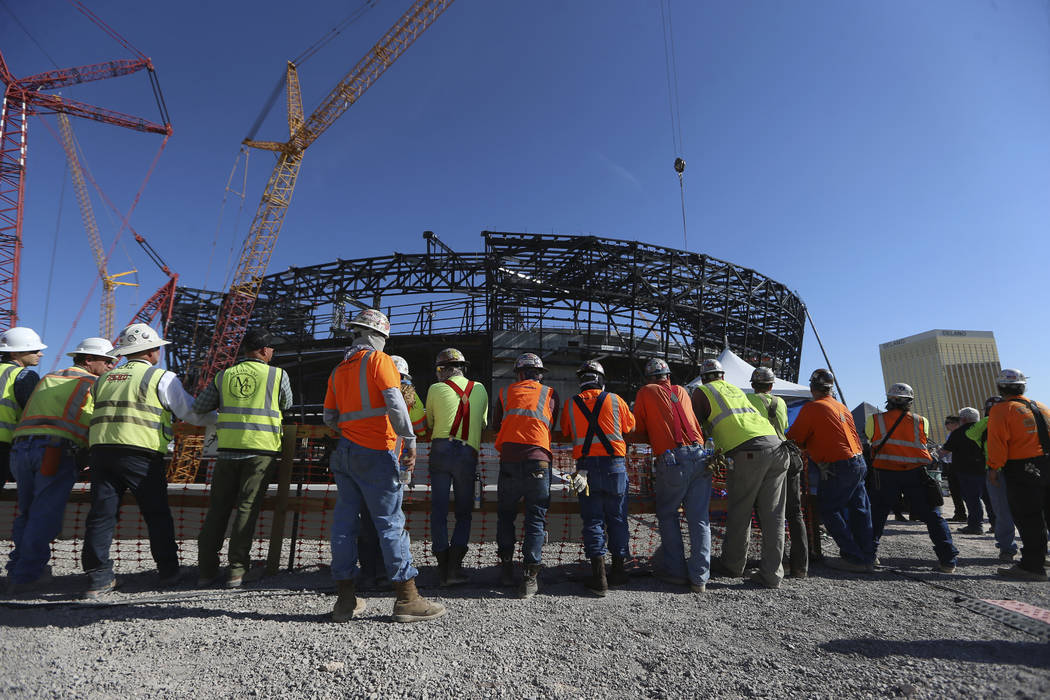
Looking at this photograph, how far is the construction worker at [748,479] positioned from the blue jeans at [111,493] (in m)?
4.12

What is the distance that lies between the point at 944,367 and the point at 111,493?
142m

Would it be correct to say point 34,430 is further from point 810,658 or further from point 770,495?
point 770,495

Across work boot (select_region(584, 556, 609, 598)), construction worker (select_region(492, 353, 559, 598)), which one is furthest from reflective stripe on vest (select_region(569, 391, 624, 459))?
work boot (select_region(584, 556, 609, 598))

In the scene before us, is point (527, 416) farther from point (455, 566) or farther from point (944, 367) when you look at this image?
point (944, 367)

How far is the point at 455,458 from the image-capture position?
12.5 ft

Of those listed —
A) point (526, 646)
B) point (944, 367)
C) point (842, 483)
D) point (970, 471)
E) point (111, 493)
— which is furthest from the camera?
point (944, 367)

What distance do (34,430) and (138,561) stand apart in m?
1.42

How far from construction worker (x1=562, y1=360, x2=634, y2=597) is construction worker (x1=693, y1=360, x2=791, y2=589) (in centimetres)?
83

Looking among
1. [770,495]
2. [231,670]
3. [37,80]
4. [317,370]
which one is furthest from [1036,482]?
[37,80]

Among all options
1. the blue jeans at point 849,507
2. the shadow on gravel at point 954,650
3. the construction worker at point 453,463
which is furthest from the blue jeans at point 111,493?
the blue jeans at point 849,507

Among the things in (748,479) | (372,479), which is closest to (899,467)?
(748,479)

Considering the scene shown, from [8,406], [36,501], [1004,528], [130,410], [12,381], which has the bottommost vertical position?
[1004,528]

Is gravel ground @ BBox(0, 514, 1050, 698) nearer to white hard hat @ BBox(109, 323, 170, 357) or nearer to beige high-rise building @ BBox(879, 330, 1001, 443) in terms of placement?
white hard hat @ BBox(109, 323, 170, 357)

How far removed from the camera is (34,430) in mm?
3627
